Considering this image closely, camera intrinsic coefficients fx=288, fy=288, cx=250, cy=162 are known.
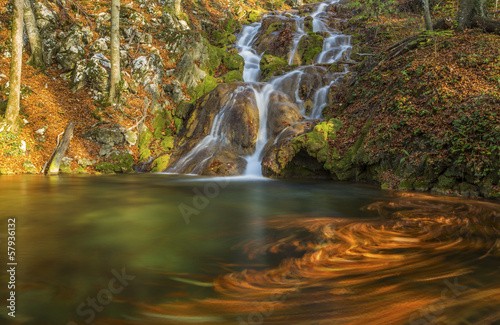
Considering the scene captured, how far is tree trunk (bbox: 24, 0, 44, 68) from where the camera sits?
1473cm

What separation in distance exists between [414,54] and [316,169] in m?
5.60

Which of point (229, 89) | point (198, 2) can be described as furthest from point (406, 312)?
point (198, 2)

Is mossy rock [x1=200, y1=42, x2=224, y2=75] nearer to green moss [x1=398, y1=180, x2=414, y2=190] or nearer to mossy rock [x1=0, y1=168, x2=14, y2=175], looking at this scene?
mossy rock [x1=0, y1=168, x2=14, y2=175]

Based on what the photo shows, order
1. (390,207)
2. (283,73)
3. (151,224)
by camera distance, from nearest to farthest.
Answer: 1. (151,224)
2. (390,207)
3. (283,73)

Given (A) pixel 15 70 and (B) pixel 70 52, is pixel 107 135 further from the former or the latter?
(B) pixel 70 52

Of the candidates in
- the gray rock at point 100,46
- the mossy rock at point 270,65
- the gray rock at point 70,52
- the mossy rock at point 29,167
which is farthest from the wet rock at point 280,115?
the gray rock at point 70,52

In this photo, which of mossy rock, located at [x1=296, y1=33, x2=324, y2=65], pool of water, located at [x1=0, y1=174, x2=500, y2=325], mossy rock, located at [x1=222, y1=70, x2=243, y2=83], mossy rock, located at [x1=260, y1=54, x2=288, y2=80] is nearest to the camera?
pool of water, located at [x1=0, y1=174, x2=500, y2=325]

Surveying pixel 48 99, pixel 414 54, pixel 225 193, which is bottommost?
pixel 225 193

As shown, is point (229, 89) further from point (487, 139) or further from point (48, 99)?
point (487, 139)

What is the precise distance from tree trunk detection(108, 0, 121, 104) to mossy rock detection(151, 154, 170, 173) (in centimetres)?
407

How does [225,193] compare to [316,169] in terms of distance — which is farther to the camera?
[316,169]

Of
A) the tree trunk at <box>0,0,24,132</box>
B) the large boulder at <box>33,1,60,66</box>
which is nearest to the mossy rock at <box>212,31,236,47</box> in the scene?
the large boulder at <box>33,1,60,66</box>

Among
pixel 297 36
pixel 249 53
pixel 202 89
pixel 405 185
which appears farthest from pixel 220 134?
pixel 297 36

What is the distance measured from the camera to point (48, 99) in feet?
44.6
